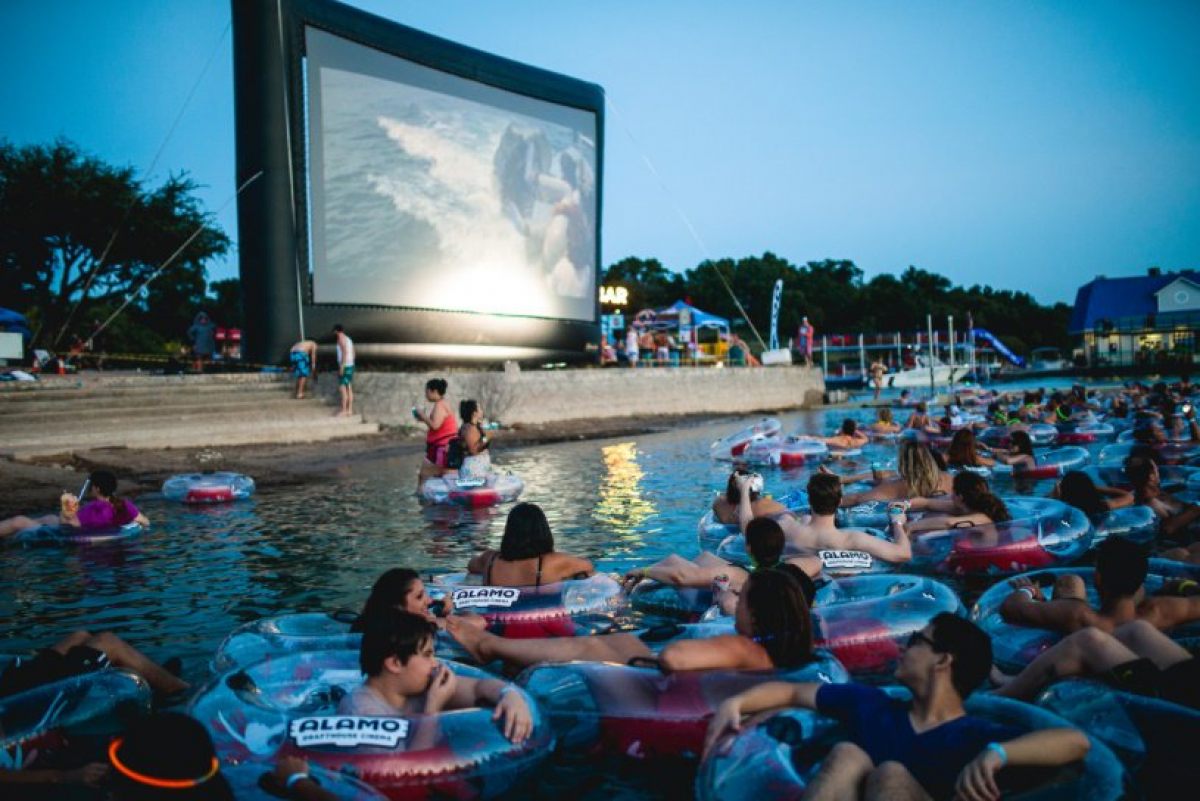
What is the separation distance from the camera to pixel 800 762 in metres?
3.00

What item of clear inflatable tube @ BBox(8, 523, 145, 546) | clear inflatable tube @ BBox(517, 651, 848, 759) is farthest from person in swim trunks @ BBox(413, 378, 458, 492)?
clear inflatable tube @ BBox(517, 651, 848, 759)

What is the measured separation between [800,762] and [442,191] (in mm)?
19910

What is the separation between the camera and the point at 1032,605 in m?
4.59

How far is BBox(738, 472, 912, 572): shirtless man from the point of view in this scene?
20.7ft

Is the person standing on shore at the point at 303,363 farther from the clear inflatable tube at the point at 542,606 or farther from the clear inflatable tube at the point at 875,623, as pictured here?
the clear inflatable tube at the point at 875,623

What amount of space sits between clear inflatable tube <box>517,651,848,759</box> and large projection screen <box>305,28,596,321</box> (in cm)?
1685

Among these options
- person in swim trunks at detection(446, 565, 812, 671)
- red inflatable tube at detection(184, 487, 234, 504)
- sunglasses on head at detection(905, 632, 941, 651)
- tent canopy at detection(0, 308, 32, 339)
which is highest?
tent canopy at detection(0, 308, 32, 339)

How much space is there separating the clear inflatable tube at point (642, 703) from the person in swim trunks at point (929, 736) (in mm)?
385

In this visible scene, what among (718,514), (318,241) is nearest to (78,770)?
(718,514)

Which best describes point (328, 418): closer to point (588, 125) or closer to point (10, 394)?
point (10, 394)

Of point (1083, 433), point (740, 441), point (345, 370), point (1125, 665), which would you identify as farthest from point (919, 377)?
point (1125, 665)

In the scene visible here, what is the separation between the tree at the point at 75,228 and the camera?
90.2ft

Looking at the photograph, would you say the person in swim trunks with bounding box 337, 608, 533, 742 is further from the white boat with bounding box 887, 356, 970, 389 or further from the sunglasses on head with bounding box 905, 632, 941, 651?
the white boat with bounding box 887, 356, 970, 389

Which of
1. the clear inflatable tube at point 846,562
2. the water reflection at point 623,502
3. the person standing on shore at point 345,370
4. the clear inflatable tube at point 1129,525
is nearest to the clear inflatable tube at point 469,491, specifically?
the water reflection at point 623,502
